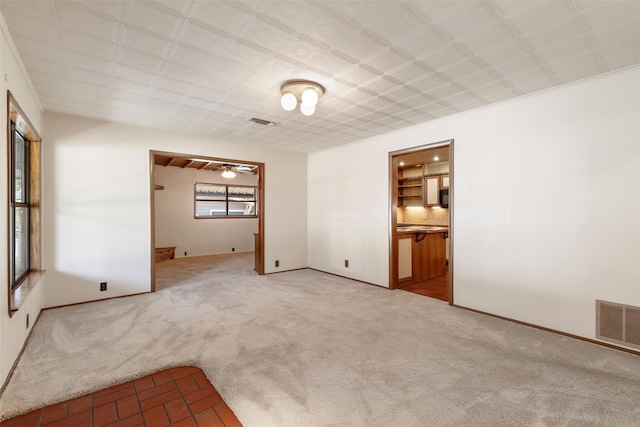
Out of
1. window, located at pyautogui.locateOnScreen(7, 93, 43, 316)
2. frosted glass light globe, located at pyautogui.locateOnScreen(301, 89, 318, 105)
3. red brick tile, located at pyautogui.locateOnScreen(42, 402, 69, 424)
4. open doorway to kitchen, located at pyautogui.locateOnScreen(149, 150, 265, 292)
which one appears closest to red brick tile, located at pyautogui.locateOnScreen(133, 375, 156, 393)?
red brick tile, located at pyautogui.locateOnScreen(42, 402, 69, 424)

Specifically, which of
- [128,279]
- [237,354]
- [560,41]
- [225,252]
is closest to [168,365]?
[237,354]

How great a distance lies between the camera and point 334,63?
2451mm

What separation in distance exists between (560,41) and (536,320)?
2.62m

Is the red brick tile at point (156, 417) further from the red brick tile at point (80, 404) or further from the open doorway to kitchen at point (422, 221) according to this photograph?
the open doorway to kitchen at point (422, 221)

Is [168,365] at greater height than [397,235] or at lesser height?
lesser

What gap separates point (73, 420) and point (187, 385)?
2.05 feet

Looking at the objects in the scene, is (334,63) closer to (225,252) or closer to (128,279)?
(128,279)

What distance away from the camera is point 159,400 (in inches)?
75.5

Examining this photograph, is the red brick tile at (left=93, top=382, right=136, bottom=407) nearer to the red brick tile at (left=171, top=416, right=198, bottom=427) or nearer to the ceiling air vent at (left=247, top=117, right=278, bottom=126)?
the red brick tile at (left=171, top=416, right=198, bottom=427)

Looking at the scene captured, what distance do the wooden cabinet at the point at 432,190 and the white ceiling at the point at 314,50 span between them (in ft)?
10.7

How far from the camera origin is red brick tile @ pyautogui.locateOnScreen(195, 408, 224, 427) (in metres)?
1.69

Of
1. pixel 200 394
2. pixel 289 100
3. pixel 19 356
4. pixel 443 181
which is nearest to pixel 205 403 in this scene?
pixel 200 394

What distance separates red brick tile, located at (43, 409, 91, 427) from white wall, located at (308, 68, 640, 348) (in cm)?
375

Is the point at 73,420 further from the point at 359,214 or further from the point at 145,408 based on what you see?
the point at 359,214
